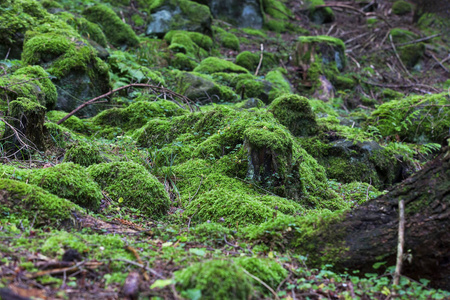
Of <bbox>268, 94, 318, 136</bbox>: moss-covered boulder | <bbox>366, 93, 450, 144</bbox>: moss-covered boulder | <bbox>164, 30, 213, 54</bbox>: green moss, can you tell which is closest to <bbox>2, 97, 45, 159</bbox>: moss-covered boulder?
<bbox>268, 94, 318, 136</bbox>: moss-covered boulder

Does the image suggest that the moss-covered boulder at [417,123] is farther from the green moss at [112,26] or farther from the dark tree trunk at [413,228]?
the green moss at [112,26]

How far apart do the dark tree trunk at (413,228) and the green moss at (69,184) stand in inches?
89.0

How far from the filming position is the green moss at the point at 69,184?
10.6ft

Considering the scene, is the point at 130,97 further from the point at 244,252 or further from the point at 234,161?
the point at 244,252

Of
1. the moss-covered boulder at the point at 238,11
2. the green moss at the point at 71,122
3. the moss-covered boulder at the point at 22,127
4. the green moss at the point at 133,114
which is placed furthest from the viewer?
the moss-covered boulder at the point at 238,11

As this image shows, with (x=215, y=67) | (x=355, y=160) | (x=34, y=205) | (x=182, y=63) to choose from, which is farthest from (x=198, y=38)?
(x=34, y=205)

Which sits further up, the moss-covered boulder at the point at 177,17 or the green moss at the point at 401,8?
the green moss at the point at 401,8

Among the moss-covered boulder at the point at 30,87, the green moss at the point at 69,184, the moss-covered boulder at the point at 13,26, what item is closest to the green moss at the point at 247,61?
the moss-covered boulder at the point at 13,26

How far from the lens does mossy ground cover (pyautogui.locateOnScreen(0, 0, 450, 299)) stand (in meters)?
2.29

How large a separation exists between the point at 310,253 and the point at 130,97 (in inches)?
258

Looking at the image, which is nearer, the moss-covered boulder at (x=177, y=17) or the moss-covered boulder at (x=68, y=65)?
the moss-covered boulder at (x=68, y=65)

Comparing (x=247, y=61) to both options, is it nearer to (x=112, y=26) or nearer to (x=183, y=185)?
(x=112, y=26)

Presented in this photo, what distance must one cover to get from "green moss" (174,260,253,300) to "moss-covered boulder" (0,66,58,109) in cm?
416

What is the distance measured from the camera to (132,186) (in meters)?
3.82
